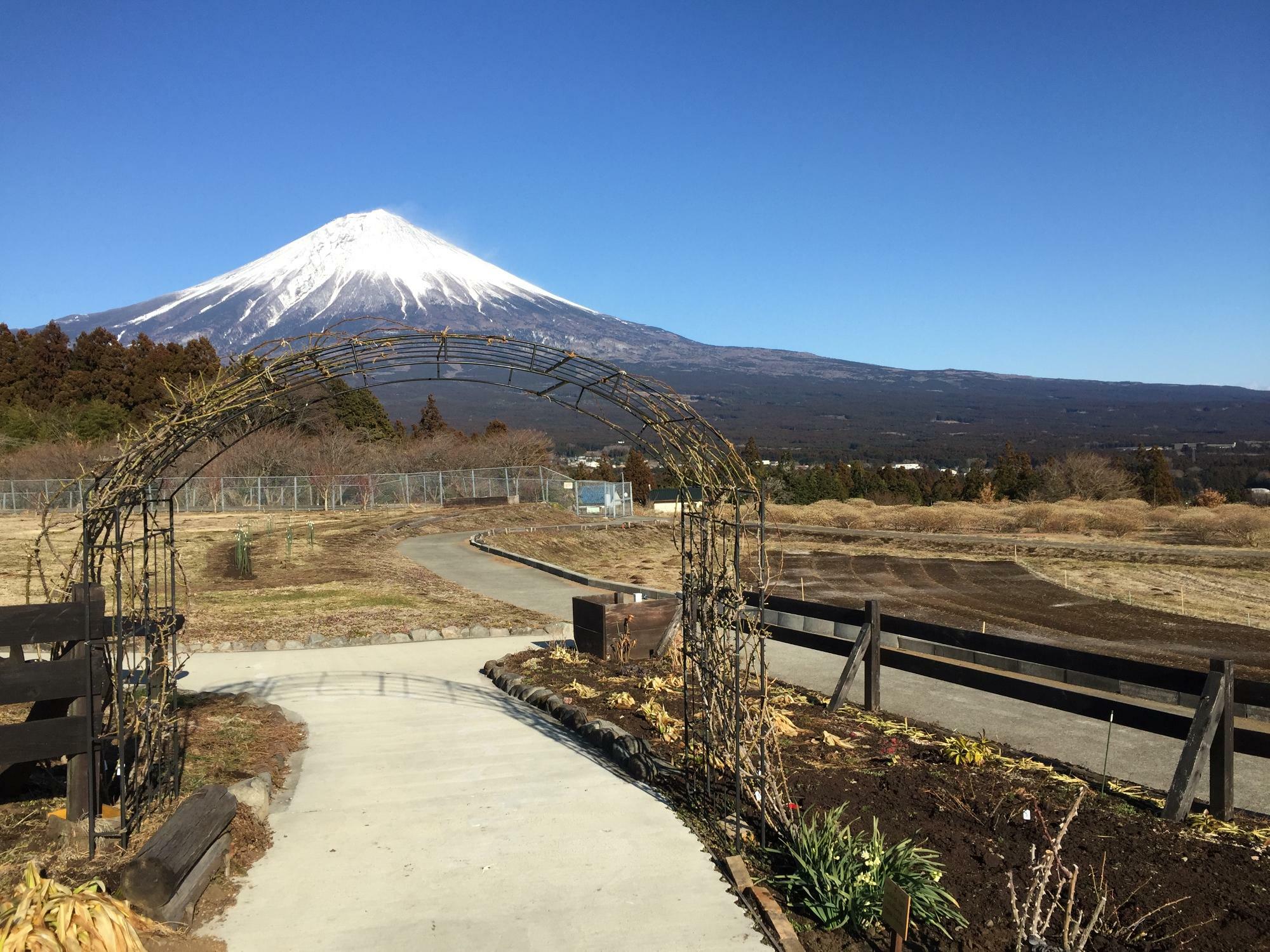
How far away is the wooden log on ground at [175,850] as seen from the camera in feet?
12.8

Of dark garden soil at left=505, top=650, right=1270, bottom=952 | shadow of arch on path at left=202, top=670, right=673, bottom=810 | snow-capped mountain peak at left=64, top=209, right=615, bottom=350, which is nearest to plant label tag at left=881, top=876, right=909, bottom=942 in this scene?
dark garden soil at left=505, top=650, right=1270, bottom=952

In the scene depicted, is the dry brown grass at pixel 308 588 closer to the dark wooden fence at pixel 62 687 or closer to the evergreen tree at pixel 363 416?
the dark wooden fence at pixel 62 687

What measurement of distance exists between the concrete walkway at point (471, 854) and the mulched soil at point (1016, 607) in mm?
9628

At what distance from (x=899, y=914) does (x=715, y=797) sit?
208cm

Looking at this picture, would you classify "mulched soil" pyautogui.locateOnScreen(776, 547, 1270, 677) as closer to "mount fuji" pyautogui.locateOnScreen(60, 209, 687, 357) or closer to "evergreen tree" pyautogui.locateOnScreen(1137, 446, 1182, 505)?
"evergreen tree" pyautogui.locateOnScreen(1137, 446, 1182, 505)

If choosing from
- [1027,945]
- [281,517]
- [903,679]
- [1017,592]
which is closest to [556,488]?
[281,517]

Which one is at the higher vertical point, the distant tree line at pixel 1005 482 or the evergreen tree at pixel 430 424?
the evergreen tree at pixel 430 424

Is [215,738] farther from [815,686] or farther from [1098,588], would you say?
[1098,588]

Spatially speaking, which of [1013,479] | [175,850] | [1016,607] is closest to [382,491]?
[1016,607]

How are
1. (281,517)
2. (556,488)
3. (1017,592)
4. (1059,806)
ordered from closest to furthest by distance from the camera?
(1059,806) → (1017,592) → (281,517) → (556,488)

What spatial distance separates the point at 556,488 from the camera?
3778 centimetres

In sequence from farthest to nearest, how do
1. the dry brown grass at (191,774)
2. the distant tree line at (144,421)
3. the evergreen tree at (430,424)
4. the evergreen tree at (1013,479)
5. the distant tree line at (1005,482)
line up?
the evergreen tree at (430,424) < the evergreen tree at (1013,479) < the distant tree line at (1005,482) < the distant tree line at (144,421) < the dry brown grass at (191,774)

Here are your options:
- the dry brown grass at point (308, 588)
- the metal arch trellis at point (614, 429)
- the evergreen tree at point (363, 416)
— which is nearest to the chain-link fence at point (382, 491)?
the dry brown grass at point (308, 588)

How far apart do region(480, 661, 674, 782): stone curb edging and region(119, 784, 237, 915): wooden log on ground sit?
2.53 m
